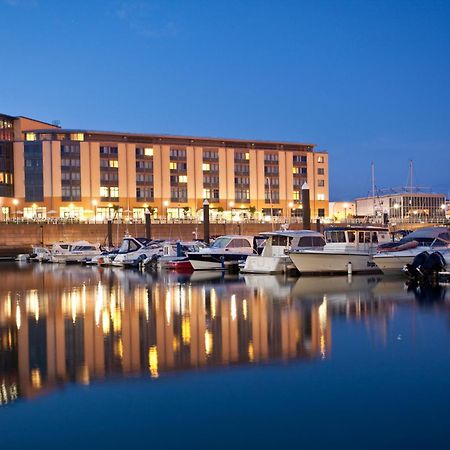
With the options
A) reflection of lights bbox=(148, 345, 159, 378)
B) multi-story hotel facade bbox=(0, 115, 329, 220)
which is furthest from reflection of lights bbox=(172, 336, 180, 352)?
multi-story hotel facade bbox=(0, 115, 329, 220)

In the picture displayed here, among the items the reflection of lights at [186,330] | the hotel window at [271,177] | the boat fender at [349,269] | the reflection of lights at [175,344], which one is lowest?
the reflection of lights at [175,344]

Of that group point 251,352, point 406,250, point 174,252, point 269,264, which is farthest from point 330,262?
point 251,352

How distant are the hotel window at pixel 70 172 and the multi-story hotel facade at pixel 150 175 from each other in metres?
0.17

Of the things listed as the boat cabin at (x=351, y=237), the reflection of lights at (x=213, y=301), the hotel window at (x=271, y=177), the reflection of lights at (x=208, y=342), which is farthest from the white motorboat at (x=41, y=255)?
the hotel window at (x=271, y=177)

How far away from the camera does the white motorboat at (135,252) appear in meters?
54.5

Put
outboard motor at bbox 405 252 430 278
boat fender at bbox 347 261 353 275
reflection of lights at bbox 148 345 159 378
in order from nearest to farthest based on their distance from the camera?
reflection of lights at bbox 148 345 159 378 → outboard motor at bbox 405 252 430 278 → boat fender at bbox 347 261 353 275

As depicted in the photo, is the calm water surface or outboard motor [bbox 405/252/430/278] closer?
the calm water surface

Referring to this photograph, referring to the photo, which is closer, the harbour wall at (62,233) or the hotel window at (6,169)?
the harbour wall at (62,233)

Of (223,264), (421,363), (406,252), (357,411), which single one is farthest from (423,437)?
(223,264)

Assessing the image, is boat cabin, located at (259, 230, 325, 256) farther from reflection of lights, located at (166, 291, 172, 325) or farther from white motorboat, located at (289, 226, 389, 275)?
reflection of lights, located at (166, 291, 172, 325)

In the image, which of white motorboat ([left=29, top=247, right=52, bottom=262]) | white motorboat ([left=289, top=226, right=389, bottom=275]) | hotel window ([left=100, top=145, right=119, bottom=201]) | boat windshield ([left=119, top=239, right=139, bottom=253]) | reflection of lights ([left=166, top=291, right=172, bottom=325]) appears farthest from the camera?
hotel window ([left=100, top=145, right=119, bottom=201])

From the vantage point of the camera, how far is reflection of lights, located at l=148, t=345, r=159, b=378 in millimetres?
12992

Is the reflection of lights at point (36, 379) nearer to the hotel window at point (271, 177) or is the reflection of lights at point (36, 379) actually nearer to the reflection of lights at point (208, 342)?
the reflection of lights at point (208, 342)

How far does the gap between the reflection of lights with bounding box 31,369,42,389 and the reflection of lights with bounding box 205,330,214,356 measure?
3.79 m
